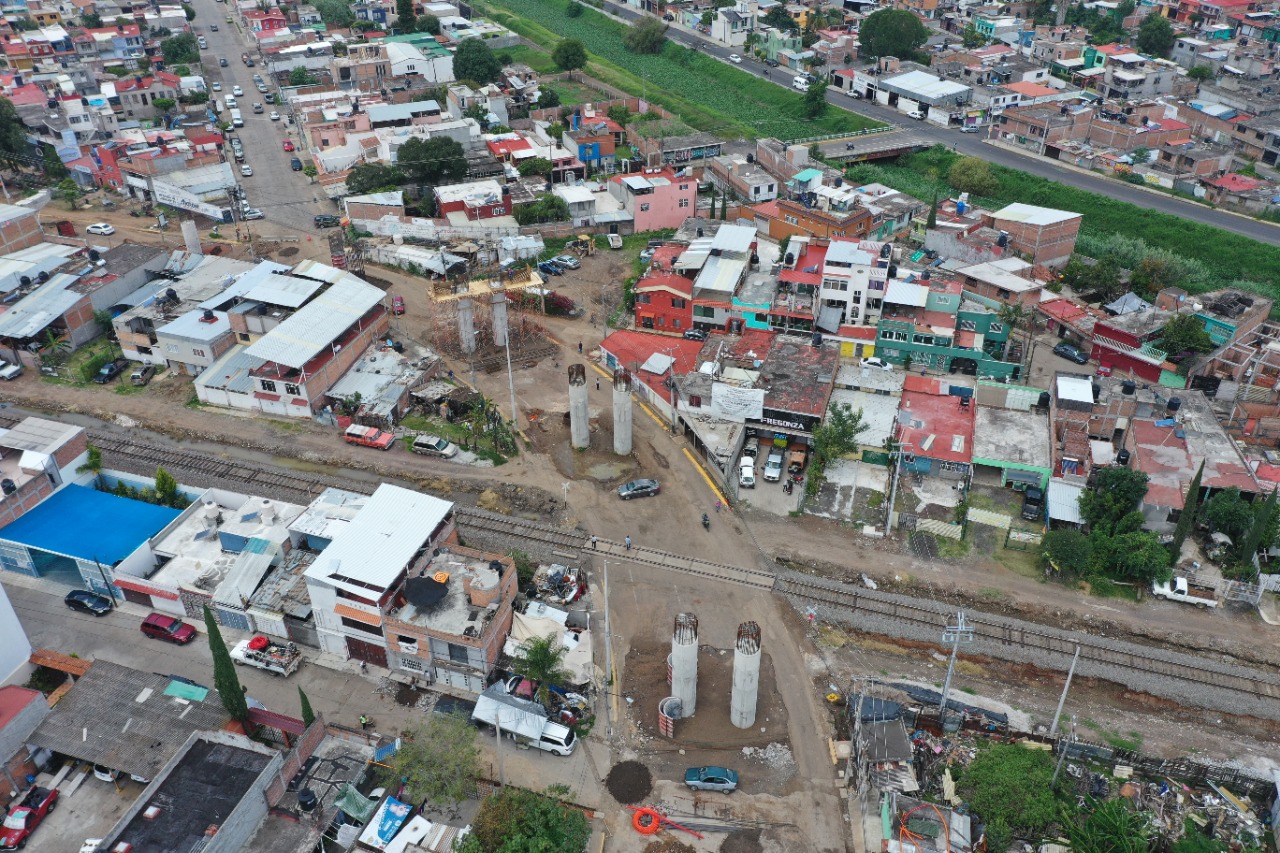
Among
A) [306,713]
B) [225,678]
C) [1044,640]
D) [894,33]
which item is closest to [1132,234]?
[894,33]

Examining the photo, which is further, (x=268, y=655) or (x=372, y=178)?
(x=372, y=178)

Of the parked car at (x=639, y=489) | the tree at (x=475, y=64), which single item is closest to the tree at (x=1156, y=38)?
the tree at (x=475, y=64)

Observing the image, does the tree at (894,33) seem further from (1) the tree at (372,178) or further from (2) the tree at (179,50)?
(2) the tree at (179,50)

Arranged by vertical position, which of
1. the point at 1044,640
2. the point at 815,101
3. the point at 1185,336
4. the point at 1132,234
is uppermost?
the point at 815,101

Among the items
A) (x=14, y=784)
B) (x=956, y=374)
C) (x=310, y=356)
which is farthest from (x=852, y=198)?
(x=14, y=784)

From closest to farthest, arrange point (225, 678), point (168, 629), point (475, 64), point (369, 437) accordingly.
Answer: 1. point (225, 678)
2. point (168, 629)
3. point (369, 437)
4. point (475, 64)

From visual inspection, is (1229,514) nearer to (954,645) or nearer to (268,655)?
(954,645)

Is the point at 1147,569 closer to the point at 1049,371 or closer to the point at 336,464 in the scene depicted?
the point at 1049,371
